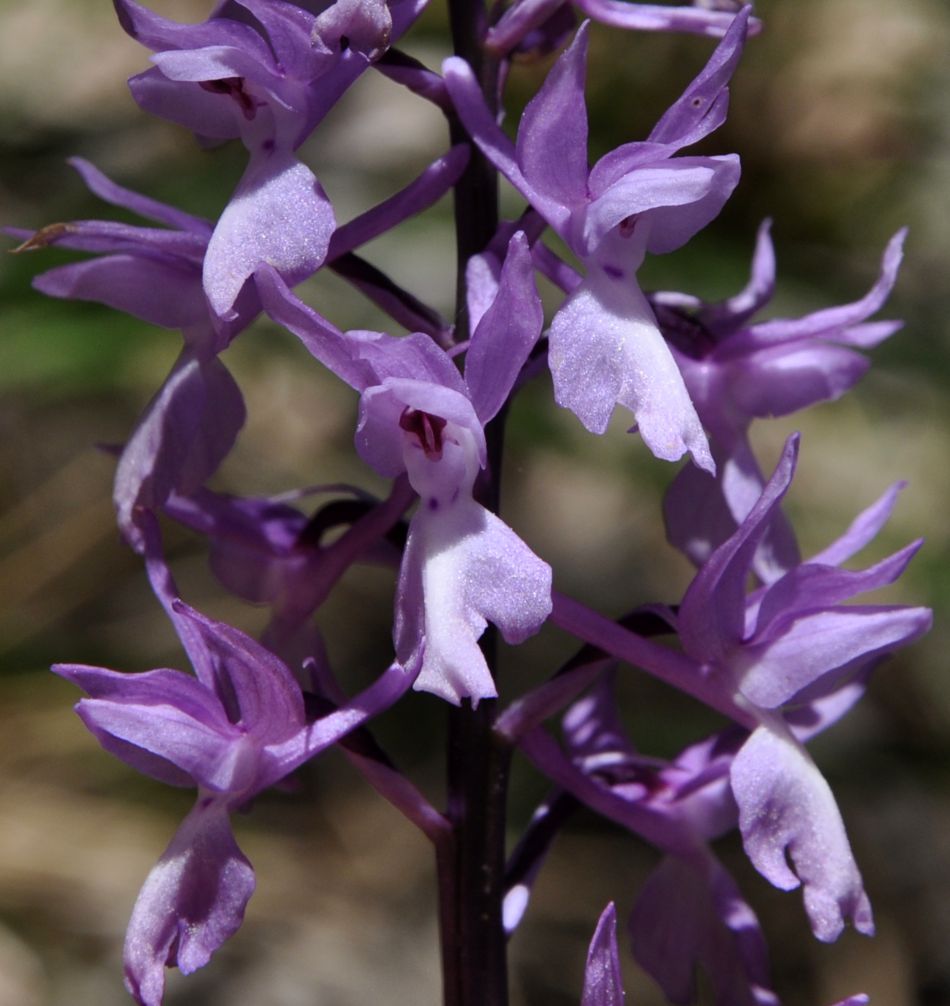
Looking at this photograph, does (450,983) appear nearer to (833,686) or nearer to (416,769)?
(833,686)

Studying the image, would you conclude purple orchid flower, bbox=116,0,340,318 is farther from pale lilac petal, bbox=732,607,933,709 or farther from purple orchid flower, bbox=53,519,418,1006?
pale lilac petal, bbox=732,607,933,709

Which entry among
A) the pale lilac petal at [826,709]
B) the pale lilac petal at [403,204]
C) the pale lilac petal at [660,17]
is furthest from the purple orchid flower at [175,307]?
the pale lilac petal at [826,709]

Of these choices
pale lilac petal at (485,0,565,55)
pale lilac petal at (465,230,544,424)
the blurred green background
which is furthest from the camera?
the blurred green background

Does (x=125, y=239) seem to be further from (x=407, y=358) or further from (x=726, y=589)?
(x=726, y=589)

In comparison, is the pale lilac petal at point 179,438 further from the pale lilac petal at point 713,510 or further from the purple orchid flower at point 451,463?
the pale lilac petal at point 713,510

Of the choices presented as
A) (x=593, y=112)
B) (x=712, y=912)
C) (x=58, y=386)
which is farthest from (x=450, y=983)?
(x=593, y=112)

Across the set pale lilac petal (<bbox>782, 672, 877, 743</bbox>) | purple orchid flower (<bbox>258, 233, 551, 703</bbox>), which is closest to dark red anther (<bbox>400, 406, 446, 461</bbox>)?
purple orchid flower (<bbox>258, 233, 551, 703</bbox>)

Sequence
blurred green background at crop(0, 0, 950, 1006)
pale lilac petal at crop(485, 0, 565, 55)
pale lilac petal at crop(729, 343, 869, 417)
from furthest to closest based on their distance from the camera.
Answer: blurred green background at crop(0, 0, 950, 1006) → pale lilac petal at crop(729, 343, 869, 417) → pale lilac petal at crop(485, 0, 565, 55)
